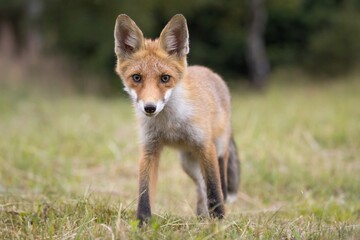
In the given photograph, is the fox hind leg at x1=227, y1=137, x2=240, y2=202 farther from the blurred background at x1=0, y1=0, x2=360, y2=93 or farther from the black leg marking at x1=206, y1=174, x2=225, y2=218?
the blurred background at x1=0, y1=0, x2=360, y2=93

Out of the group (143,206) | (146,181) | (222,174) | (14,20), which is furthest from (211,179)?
(14,20)

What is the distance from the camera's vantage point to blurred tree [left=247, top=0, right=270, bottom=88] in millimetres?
21609

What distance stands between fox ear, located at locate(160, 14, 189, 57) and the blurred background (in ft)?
42.3

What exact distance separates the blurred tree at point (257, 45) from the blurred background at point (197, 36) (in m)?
0.04

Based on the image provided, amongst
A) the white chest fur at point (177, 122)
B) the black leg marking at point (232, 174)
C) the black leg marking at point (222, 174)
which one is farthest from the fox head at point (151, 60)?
the black leg marking at point (232, 174)

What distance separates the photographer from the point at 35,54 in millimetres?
20344

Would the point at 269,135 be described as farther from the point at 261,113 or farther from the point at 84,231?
the point at 84,231

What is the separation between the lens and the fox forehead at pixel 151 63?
4383 millimetres

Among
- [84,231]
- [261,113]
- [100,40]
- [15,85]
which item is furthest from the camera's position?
[100,40]

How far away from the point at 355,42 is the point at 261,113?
10.7 m

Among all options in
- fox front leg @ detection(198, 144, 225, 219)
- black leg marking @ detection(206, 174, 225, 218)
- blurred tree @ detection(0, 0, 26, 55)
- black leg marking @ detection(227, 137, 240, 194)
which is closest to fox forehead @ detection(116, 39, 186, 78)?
fox front leg @ detection(198, 144, 225, 219)

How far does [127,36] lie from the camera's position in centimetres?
468

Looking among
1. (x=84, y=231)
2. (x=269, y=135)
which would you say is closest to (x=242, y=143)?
(x=269, y=135)

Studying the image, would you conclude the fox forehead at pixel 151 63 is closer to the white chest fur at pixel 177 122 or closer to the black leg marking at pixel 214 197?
the white chest fur at pixel 177 122
